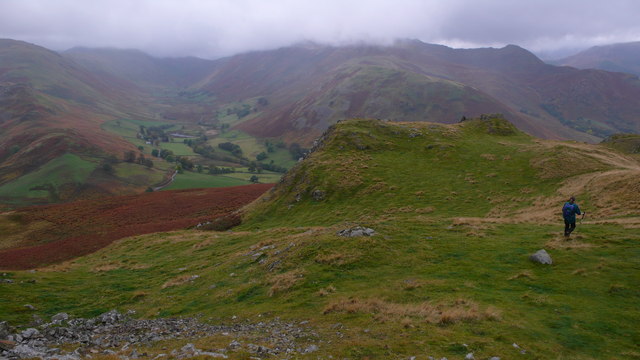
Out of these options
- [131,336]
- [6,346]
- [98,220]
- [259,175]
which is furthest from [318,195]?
[259,175]

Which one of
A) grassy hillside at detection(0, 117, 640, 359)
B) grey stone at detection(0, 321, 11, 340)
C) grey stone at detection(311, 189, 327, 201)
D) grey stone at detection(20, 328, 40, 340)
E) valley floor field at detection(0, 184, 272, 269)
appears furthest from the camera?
valley floor field at detection(0, 184, 272, 269)

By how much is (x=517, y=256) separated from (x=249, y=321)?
16831 mm

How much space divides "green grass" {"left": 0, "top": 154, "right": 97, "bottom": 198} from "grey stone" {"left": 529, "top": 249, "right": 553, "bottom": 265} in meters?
179

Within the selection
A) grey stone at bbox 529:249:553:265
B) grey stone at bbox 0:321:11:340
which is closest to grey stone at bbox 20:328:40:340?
grey stone at bbox 0:321:11:340

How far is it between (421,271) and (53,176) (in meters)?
187

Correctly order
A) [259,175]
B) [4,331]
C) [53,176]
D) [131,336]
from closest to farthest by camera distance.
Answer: [4,331]
[131,336]
[53,176]
[259,175]

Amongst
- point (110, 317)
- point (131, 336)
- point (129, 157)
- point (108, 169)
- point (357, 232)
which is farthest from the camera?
point (129, 157)

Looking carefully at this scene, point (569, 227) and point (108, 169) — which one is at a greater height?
point (569, 227)

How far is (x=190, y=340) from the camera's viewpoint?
16984 millimetres

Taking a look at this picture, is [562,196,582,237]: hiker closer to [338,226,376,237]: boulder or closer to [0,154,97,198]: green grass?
[338,226,376,237]: boulder

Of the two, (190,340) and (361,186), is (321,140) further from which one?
(190,340)

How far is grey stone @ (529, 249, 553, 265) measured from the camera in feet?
67.2

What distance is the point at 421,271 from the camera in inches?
845

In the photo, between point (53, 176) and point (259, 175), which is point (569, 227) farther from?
point (53, 176)
